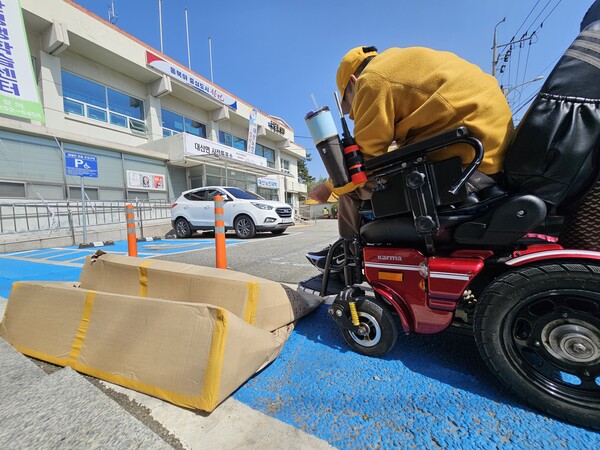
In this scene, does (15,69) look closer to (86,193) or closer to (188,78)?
(86,193)

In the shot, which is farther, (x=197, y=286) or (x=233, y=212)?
(x=233, y=212)

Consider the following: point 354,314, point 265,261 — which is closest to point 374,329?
point 354,314

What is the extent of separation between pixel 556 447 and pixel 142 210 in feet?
37.8

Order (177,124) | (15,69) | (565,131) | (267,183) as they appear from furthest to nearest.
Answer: (267,183)
(177,124)
(15,69)
(565,131)

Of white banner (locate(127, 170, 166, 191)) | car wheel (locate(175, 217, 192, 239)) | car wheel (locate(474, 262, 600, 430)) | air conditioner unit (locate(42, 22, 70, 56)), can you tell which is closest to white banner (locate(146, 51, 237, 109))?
air conditioner unit (locate(42, 22, 70, 56))

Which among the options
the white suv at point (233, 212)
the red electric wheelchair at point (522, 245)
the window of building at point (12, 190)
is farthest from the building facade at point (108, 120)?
the red electric wheelchair at point (522, 245)

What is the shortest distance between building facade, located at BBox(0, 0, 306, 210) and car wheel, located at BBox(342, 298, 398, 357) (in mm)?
8566

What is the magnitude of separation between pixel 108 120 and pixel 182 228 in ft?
22.2

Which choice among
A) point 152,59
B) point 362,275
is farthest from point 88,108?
point 362,275

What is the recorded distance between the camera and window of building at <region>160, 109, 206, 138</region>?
45.8ft

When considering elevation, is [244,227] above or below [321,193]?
below

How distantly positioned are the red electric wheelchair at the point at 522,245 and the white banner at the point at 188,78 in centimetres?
1513

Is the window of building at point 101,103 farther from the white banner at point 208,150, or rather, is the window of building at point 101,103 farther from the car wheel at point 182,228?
the car wheel at point 182,228

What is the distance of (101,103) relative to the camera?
1121 cm
